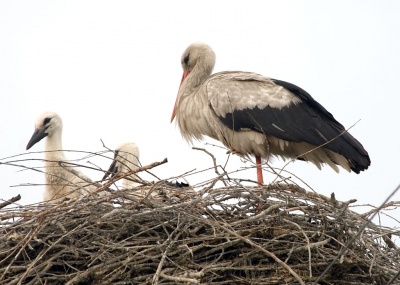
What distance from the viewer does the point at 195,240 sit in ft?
17.5

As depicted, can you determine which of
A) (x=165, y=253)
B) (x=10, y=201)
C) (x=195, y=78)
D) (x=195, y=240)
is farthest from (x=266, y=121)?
(x=10, y=201)

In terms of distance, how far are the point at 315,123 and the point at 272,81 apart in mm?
594

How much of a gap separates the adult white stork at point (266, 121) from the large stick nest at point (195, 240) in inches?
66.0

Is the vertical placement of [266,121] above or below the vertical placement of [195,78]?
below

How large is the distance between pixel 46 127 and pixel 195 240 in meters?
3.74

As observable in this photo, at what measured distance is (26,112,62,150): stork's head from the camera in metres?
8.70

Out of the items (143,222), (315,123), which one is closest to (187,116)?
(315,123)

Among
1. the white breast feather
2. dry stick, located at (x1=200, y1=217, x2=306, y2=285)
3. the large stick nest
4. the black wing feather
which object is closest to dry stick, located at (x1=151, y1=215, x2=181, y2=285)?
the large stick nest

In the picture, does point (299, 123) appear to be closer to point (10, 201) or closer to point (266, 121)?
point (266, 121)

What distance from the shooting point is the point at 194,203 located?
5.37m

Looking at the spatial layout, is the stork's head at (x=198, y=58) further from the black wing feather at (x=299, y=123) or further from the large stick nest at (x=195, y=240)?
the large stick nest at (x=195, y=240)

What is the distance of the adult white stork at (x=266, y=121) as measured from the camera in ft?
23.7

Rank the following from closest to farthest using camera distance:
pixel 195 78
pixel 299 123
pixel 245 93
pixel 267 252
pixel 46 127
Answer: pixel 267 252
pixel 299 123
pixel 245 93
pixel 195 78
pixel 46 127

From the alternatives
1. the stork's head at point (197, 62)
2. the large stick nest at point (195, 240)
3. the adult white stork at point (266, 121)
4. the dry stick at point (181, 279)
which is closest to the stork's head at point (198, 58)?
the stork's head at point (197, 62)
